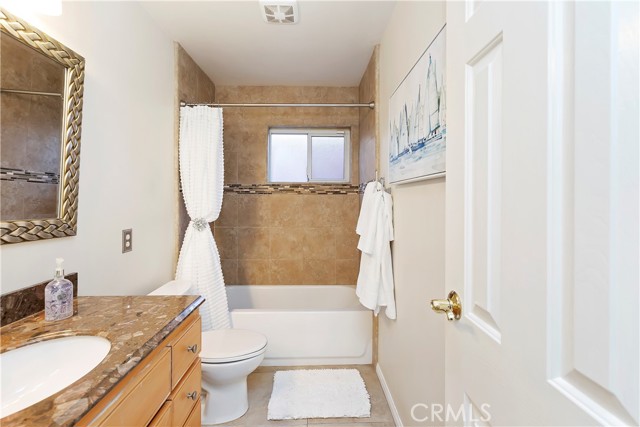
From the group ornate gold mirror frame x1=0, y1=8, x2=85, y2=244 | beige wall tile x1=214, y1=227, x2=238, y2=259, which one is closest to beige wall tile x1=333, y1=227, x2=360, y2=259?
beige wall tile x1=214, y1=227, x2=238, y2=259

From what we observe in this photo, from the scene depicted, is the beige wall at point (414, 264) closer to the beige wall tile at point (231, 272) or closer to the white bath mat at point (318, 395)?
the white bath mat at point (318, 395)

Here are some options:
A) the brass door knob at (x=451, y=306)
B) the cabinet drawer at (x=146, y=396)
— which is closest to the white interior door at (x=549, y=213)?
the brass door knob at (x=451, y=306)

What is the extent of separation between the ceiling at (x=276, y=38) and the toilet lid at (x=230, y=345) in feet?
6.52

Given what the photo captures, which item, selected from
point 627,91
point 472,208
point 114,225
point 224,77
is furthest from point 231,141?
point 627,91

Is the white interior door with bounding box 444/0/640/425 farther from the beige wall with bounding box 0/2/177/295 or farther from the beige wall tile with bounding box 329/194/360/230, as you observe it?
the beige wall tile with bounding box 329/194/360/230

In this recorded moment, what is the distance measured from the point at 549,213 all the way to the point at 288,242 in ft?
8.89

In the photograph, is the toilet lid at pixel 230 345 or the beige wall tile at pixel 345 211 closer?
the toilet lid at pixel 230 345

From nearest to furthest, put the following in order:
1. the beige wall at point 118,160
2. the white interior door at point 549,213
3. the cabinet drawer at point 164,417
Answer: the white interior door at point 549,213, the cabinet drawer at point 164,417, the beige wall at point 118,160

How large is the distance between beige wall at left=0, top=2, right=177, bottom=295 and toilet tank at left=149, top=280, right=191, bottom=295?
0.14 meters

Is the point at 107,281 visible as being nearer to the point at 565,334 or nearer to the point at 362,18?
the point at 565,334

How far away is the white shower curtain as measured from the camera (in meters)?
2.12

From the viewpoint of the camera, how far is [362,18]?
1911 mm

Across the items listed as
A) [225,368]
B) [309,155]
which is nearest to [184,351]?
[225,368]

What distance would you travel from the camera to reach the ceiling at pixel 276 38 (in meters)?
1.82
